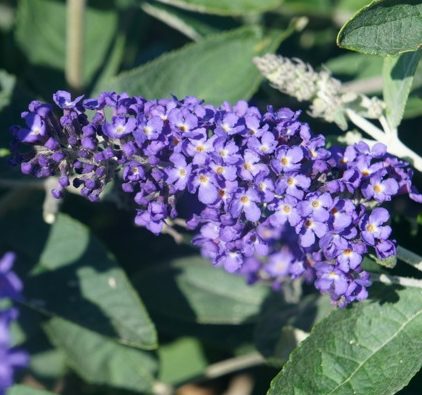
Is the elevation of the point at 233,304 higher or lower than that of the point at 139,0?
lower

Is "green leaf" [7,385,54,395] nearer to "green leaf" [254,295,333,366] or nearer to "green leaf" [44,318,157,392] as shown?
"green leaf" [44,318,157,392]

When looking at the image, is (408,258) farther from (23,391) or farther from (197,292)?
(23,391)

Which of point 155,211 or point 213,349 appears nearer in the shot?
point 155,211

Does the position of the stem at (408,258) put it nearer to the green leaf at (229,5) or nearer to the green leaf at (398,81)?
the green leaf at (398,81)

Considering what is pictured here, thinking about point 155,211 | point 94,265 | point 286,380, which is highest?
point 155,211

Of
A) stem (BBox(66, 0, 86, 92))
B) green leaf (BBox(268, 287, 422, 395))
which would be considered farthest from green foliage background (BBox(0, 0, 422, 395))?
stem (BBox(66, 0, 86, 92))

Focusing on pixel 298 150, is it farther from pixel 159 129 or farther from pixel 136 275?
pixel 136 275

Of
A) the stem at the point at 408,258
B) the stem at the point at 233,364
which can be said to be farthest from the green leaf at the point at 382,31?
the stem at the point at 233,364

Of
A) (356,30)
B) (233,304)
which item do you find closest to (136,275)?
(233,304)
